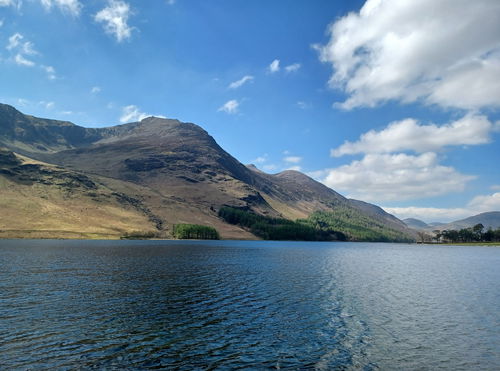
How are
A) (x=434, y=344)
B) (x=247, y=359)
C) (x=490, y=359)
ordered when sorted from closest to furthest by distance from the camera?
(x=247, y=359) → (x=490, y=359) → (x=434, y=344)

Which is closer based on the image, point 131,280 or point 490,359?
point 490,359

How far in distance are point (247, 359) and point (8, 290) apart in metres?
44.3

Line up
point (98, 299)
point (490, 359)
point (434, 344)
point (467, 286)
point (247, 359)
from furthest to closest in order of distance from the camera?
1. point (467, 286)
2. point (98, 299)
3. point (434, 344)
4. point (490, 359)
5. point (247, 359)

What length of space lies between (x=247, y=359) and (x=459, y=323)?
31.0 m

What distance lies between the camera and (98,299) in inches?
1886

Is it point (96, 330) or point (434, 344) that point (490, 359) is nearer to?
point (434, 344)

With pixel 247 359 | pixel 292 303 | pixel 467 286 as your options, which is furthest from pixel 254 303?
pixel 467 286

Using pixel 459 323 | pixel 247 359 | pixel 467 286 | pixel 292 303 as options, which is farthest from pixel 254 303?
A: pixel 467 286

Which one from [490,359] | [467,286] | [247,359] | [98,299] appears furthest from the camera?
[467,286]

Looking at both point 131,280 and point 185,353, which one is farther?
point 131,280

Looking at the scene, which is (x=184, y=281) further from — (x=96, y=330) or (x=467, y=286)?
(x=467, y=286)

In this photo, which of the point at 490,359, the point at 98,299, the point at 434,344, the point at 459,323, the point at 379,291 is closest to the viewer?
the point at 490,359

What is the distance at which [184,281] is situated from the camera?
66375mm

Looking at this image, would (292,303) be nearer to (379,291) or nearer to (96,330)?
(379,291)
